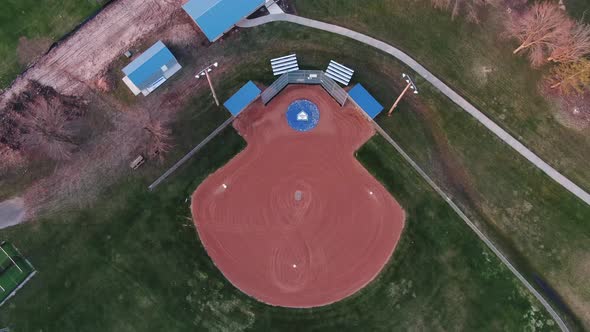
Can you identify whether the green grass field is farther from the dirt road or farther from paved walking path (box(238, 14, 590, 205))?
the dirt road

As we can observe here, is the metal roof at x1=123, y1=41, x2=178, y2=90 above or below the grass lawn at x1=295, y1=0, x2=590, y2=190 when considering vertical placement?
above

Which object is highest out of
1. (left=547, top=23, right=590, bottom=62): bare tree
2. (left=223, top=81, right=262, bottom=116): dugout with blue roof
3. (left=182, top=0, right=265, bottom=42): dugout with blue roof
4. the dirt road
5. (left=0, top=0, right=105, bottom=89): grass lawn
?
(left=0, top=0, right=105, bottom=89): grass lawn

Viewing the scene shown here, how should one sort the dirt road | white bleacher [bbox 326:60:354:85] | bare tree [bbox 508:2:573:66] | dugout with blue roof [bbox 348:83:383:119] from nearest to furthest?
bare tree [bbox 508:2:573:66]
dugout with blue roof [bbox 348:83:383:119]
white bleacher [bbox 326:60:354:85]
the dirt road

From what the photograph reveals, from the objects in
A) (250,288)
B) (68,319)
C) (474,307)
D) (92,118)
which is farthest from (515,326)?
(92,118)

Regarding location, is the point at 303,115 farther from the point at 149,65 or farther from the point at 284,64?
the point at 149,65

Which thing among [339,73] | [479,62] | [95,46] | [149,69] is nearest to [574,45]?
[479,62]

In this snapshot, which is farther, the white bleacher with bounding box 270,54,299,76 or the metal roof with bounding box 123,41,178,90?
the white bleacher with bounding box 270,54,299,76

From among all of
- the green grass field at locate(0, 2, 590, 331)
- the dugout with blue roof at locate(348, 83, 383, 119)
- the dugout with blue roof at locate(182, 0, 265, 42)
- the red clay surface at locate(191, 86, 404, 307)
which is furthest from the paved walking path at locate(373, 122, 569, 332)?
the dugout with blue roof at locate(182, 0, 265, 42)
